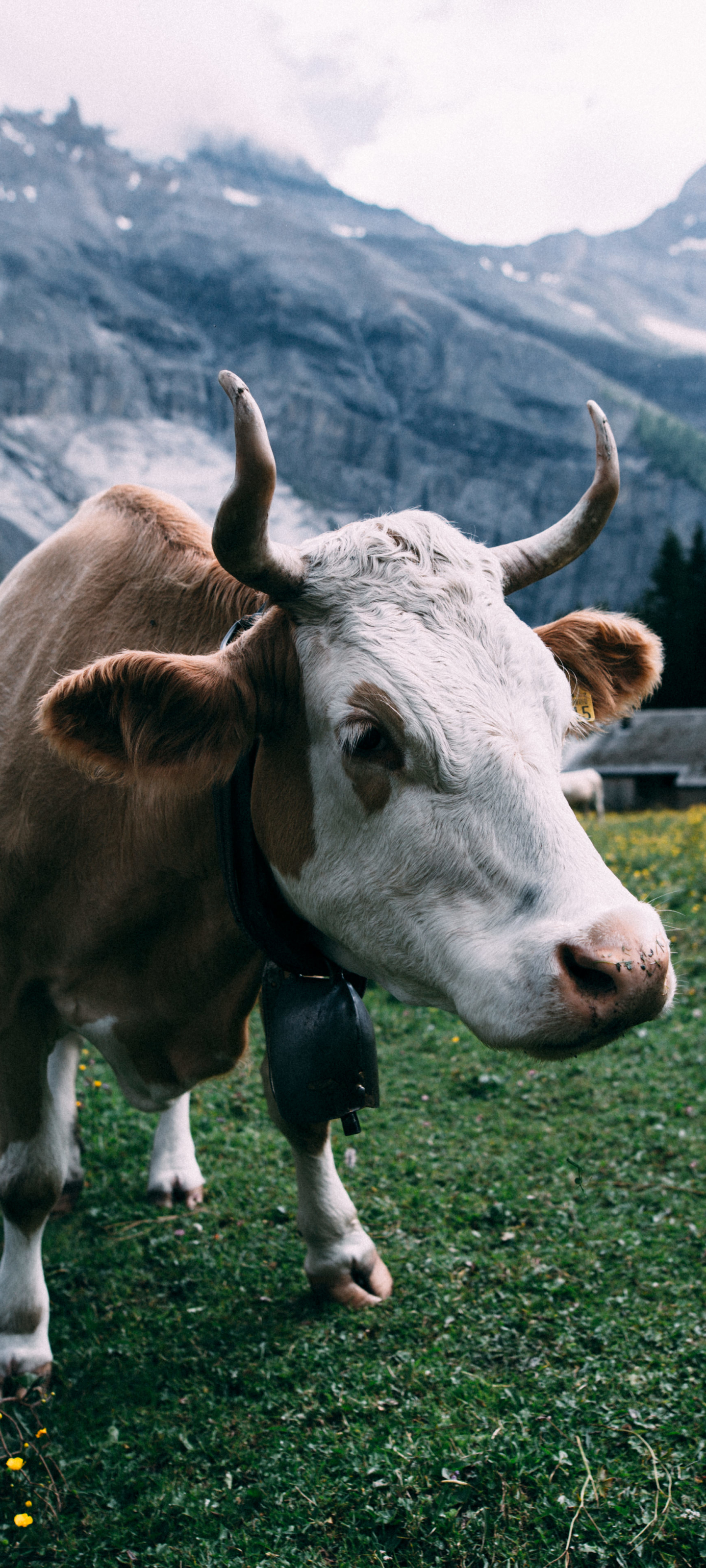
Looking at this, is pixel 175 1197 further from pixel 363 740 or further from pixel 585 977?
pixel 585 977

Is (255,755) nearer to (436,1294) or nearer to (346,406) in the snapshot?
(436,1294)

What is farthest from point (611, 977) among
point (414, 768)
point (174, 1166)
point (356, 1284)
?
point (174, 1166)

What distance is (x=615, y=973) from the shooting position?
189cm

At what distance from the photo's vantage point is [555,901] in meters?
2.04

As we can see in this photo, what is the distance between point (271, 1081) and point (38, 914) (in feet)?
3.34

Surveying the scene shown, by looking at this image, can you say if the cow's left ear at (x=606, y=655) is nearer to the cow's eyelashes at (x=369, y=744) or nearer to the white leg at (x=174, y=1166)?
the cow's eyelashes at (x=369, y=744)

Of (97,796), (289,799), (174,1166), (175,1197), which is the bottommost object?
(175,1197)

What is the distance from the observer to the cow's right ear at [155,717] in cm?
256

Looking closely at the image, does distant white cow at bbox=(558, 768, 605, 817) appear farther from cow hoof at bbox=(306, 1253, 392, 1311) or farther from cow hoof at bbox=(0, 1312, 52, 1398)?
cow hoof at bbox=(0, 1312, 52, 1398)

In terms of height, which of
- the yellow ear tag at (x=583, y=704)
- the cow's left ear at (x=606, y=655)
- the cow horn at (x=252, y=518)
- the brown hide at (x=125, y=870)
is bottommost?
the brown hide at (x=125, y=870)

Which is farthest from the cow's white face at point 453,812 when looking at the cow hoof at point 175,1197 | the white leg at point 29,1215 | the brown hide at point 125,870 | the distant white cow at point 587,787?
the distant white cow at point 587,787

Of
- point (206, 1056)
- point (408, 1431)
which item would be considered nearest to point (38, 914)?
point (206, 1056)

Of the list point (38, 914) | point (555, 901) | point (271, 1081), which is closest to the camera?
point (555, 901)

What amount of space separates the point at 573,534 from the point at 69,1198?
158 inches
